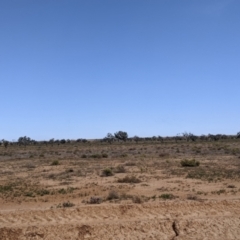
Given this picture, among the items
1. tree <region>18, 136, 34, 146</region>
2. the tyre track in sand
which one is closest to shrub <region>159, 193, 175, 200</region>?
the tyre track in sand

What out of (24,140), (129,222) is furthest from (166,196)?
(24,140)

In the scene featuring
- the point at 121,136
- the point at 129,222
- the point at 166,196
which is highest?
the point at 121,136

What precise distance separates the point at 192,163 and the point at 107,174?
9468mm

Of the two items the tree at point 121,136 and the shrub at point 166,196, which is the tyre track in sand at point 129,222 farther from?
the tree at point 121,136

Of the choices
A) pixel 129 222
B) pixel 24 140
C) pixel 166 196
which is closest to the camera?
pixel 129 222

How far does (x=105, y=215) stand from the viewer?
14695mm

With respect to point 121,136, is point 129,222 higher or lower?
lower

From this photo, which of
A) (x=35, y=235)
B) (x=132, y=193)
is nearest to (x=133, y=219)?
(x=35, y=235)

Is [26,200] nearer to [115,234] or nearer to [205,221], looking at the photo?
[115,234]

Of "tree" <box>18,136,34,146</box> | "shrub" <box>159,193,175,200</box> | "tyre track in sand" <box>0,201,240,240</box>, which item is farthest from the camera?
"tree" <box>18,136,34,146</box>

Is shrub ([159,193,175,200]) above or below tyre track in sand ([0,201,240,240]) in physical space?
above

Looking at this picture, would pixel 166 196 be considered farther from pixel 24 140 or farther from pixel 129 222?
pixel 24 140

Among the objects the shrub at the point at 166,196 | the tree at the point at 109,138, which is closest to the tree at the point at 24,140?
the tree at the point at 109,138

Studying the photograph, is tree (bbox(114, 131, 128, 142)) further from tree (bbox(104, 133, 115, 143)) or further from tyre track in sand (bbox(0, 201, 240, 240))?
tyre track in sand (bbox(0, 201, 240, 240))
